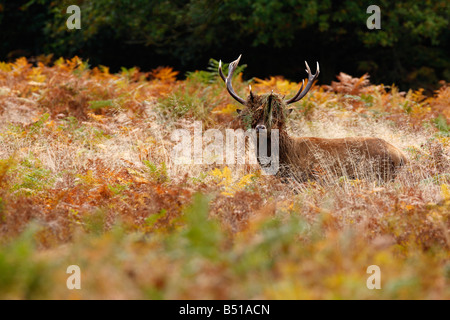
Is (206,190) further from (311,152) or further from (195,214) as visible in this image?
(311,152)

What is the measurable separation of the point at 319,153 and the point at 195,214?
336 centimetres

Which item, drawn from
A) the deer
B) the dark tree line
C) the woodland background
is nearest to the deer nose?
the deer

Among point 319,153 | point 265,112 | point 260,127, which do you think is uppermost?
point 265,112

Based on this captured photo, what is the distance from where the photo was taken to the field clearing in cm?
Result: 323

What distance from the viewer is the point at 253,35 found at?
58.2ft

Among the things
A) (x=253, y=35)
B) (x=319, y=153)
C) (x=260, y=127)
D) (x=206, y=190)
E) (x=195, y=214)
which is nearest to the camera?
(x=195, y=214)

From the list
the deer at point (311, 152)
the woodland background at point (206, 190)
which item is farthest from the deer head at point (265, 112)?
the woodland background at point (206, 190)

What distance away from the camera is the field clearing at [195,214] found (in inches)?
127

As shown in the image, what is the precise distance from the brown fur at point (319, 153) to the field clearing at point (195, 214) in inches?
10.1

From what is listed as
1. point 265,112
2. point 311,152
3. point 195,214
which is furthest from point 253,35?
point 195,214

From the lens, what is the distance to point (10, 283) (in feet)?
10.4

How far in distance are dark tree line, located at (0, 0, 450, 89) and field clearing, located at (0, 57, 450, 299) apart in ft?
20.1

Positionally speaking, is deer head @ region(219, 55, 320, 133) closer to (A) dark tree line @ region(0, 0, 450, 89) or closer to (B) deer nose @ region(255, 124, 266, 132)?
(B) deer nose @ region(255, 124, 266, 132)
